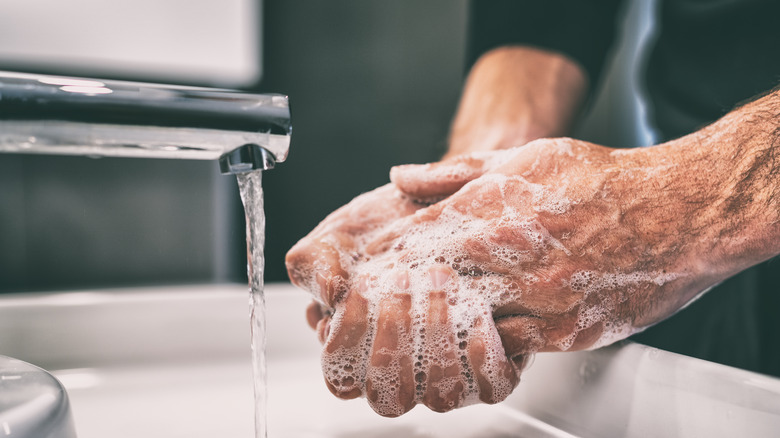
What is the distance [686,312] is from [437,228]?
1.12 feet

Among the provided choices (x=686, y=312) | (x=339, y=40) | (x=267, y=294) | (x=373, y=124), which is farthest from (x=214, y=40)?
(x=686, y=312)

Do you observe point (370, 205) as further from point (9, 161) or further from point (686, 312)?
point (9, 161)

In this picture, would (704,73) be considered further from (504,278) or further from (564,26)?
(504,278)

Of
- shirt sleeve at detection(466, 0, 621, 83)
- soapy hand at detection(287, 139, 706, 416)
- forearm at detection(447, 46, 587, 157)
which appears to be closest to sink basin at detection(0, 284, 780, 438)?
soapy hand at detection(287, 139, 706, 416)

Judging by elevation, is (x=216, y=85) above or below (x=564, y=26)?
below

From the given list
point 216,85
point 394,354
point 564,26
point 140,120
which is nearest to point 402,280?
point 394,354

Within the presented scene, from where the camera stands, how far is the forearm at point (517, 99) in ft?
2.31

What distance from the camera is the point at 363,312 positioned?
33 centimetres

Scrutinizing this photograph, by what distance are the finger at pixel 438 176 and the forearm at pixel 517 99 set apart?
11.9 inches

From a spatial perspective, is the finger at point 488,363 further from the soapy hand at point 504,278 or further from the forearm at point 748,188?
the forearm at point 748,188

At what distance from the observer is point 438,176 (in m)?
0.39

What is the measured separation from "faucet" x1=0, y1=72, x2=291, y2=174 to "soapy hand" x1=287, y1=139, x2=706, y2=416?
0.09m

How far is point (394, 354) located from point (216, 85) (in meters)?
1.06

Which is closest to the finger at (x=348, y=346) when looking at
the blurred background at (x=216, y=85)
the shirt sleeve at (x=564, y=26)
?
the shirt sleeve at (x=564, y=26)
